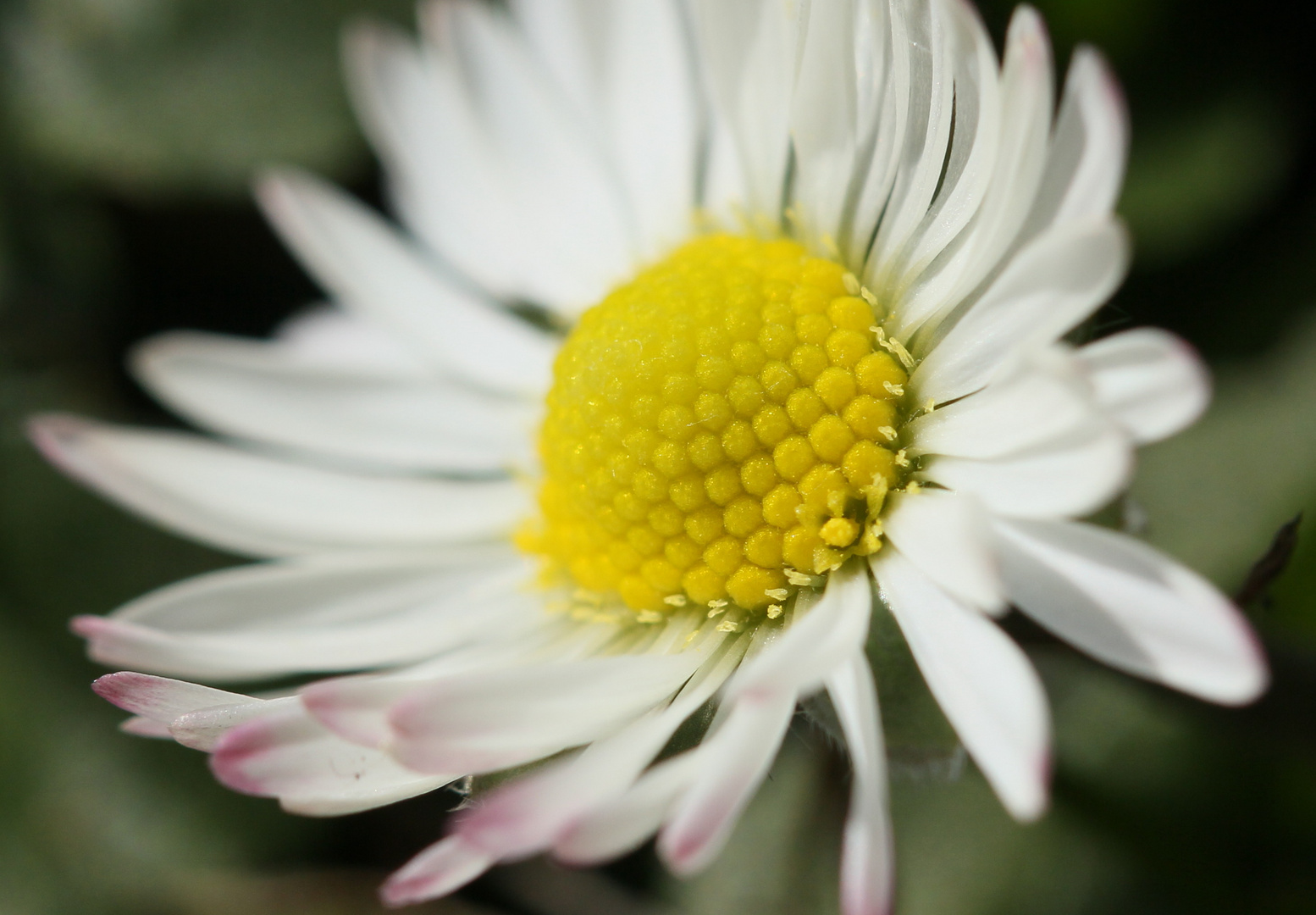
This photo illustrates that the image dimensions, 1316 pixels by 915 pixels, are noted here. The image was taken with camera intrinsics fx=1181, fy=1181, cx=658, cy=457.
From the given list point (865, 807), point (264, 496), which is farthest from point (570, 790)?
point (264, 496)

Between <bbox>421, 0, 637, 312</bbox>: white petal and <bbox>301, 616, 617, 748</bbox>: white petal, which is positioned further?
<bbox>421, 0, 637, 312</bbox>: white petal

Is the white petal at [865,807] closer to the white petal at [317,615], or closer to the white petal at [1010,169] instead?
the white petal at [1010,169]

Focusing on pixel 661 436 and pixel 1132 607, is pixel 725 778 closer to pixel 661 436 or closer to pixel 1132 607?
pixel 1132 607

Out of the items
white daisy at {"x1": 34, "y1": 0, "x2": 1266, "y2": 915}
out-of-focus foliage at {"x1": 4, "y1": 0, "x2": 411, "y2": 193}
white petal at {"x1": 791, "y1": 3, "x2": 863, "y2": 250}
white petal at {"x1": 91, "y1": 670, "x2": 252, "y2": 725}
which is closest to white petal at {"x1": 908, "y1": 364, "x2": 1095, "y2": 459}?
white daisy at {"x1": 34, "y1": 0, "x2": 1266, "y2": 915}

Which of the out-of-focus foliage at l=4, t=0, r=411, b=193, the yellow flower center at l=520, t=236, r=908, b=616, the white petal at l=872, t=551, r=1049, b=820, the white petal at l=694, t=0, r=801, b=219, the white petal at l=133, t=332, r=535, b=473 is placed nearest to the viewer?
the white petal at l=872, t=551, r=1049, b=820

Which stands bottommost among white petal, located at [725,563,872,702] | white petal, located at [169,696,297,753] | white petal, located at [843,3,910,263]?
white petal, located at [725,563,872,702]

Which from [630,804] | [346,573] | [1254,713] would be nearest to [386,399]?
[346,573]

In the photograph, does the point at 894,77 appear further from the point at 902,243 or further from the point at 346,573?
the point at 346,573

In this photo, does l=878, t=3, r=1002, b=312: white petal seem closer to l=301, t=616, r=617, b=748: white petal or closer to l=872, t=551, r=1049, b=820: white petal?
l=872, t=551, r=1049, b=820: white petal
